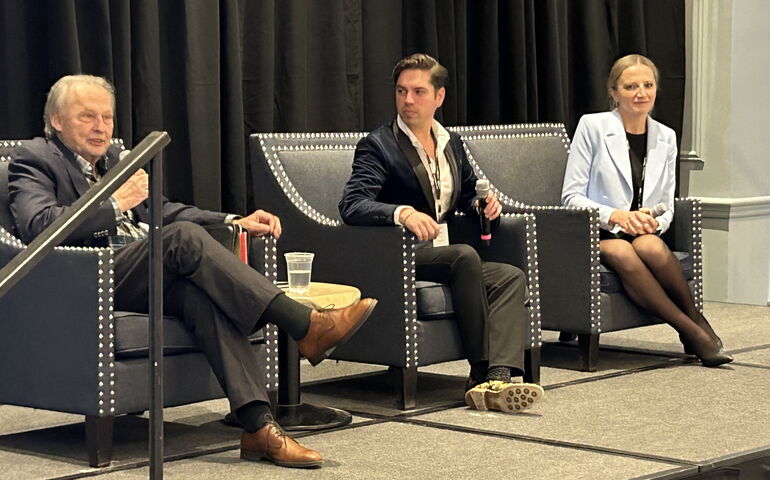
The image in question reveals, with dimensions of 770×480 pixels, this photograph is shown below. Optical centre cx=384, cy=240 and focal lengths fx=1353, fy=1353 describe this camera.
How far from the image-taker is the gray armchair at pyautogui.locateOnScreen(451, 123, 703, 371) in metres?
4.83

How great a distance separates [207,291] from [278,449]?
45 cm

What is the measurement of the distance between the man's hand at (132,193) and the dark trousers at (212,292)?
14 cm

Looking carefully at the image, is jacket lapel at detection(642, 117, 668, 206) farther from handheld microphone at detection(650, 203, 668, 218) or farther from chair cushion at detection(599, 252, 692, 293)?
chair cushion at detection(599, 252, 692, 293)

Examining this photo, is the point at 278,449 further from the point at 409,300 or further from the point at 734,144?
the point at 734,144

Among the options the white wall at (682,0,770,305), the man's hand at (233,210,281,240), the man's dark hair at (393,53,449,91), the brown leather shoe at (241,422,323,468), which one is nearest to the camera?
the brown leather shoe at (241,422,323,468)

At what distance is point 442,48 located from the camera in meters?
6.01

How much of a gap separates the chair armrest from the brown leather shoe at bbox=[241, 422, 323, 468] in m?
0.39

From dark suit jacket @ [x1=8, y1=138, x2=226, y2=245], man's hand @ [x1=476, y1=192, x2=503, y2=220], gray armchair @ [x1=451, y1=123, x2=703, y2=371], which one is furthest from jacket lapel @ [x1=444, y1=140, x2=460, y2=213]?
dark suit jacket @ [x1=8, y1=138, x2=226, y2=245]

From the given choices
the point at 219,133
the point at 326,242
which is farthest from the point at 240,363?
the point at 219,133

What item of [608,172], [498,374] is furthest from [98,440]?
[608,172]

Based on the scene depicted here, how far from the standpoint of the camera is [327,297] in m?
3.55

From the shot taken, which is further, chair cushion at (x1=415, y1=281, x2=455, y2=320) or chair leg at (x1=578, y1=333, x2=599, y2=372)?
chair leg at (x1=578, y1=333, x2=599, y2=372)

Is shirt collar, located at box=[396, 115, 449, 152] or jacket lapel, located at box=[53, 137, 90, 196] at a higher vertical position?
shirt collar, located at box=[396, 115, 449, 152]

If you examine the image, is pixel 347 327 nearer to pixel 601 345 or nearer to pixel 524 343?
pixel 524 343
